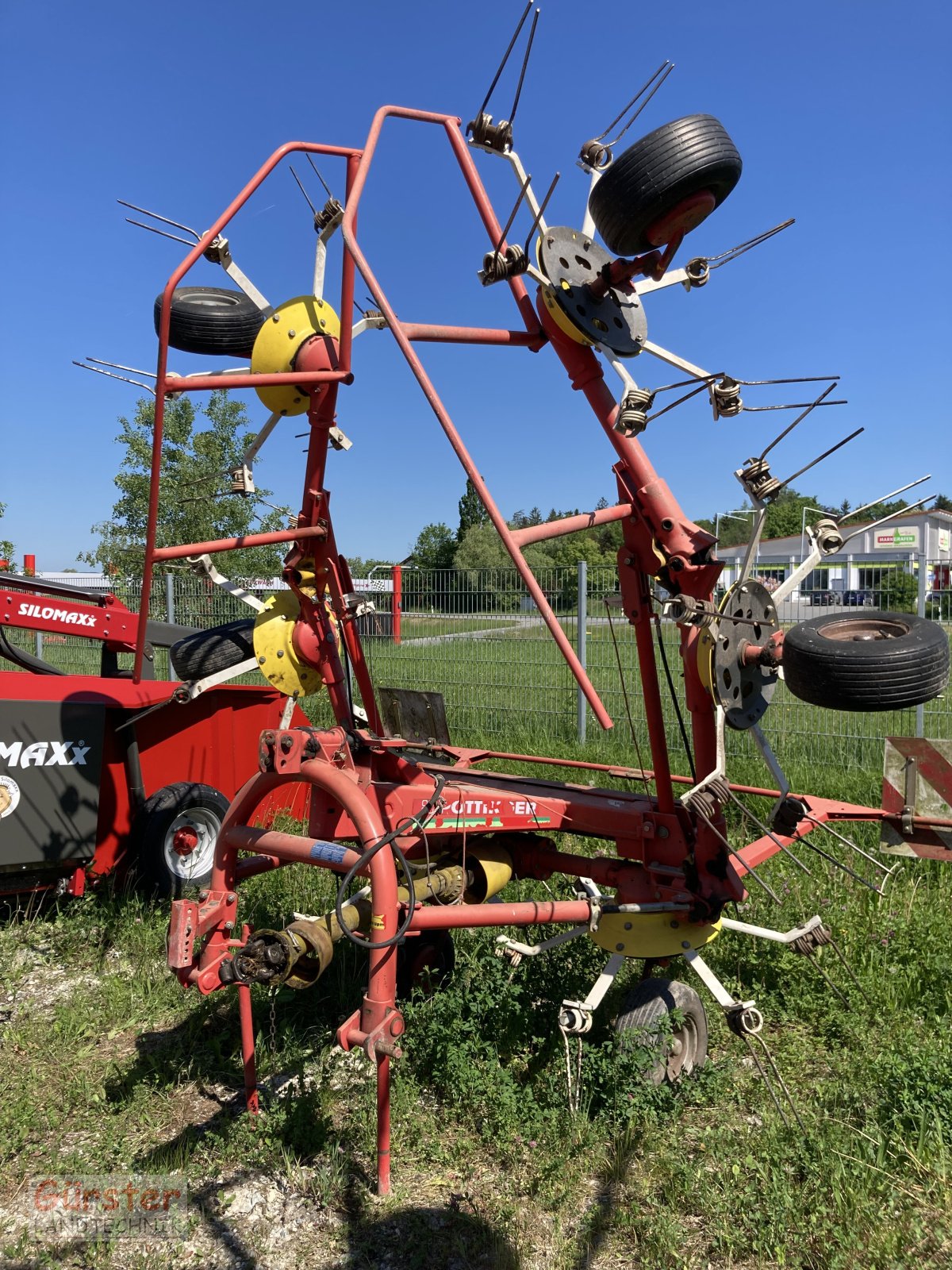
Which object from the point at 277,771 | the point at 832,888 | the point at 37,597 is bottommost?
the point at 832,888

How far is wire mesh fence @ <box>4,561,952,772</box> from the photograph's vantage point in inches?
316

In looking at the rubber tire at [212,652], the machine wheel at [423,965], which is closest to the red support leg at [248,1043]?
the machine wheel at [423,965]

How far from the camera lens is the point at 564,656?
390cm

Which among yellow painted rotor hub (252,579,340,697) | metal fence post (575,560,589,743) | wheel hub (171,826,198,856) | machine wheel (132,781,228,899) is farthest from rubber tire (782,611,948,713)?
metal fence post (575,560,589,743)

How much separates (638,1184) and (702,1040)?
0.80m

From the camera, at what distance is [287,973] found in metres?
3.06

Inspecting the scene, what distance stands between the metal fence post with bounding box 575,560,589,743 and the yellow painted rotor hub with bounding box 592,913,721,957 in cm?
558

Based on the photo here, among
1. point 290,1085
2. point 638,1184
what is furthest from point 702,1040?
point 290,1085

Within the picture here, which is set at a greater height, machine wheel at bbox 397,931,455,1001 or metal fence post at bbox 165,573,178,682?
metal fence post at bbox 165,573,178,682

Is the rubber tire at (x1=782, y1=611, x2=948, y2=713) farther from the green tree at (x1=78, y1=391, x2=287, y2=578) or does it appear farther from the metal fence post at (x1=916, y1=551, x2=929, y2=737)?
the green tree at (x1=78, y1=391, x2=287, y2=578)

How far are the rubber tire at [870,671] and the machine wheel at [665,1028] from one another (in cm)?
138

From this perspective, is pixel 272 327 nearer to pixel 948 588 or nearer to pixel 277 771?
pixel 277 771

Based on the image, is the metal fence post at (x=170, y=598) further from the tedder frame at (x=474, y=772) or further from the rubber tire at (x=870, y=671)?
the rubber tire at (x=870, y=671)

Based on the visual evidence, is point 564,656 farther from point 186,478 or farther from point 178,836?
point 186,478
